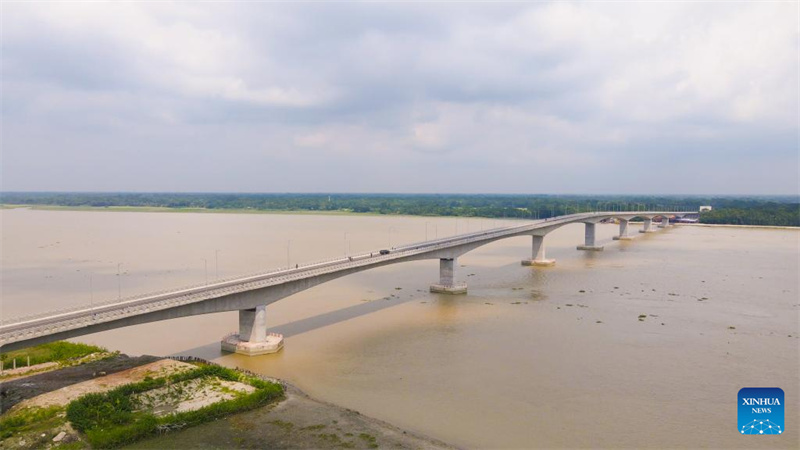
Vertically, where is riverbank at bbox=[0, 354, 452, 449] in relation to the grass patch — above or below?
above

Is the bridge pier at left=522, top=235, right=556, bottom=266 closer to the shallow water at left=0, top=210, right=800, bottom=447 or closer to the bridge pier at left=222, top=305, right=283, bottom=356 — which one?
the shallow water at left=0, top=210, right=800, bottom=447

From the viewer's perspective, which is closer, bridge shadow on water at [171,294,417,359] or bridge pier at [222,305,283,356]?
bridge pier at [222,305,283,356]

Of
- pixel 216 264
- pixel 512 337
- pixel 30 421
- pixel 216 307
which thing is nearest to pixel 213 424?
pixel 30 421

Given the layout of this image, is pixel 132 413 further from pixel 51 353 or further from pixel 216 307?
pixel 51 353

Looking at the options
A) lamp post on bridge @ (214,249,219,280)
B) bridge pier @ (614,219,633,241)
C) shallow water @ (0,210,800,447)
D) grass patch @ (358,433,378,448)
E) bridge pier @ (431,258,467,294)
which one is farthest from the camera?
bridge pier @ (614,219,633,241)

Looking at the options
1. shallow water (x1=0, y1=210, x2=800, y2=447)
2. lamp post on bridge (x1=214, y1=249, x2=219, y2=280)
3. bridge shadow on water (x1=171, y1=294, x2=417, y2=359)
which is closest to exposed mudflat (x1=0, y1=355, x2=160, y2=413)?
bridge shadow on water (x1=171, y1=294, x2=417, y2=359)

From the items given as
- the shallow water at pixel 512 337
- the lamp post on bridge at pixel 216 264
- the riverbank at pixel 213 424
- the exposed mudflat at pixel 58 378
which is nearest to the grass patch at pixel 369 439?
the riverbank at pixel 213 424

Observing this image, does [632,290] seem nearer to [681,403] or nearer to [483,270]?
[483,270]

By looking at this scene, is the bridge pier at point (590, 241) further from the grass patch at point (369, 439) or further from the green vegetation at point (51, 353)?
the grass patch at point (369, 439)
